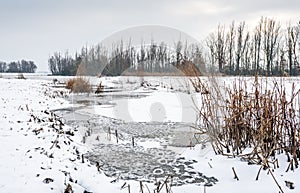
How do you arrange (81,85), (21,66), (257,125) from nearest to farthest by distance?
(257,125) → (81,85) → (21,66)

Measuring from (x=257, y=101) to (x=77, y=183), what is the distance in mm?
2601

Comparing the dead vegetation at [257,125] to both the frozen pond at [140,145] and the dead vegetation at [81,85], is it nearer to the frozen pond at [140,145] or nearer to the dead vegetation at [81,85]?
the frozen pond at [140,145]

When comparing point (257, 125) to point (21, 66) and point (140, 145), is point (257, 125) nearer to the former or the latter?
point (140, 145)

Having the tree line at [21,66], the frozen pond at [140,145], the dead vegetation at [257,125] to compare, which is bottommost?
the frozen pond at [140,145]

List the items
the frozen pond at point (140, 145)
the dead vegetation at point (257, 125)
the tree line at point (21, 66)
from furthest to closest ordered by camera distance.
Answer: the tree line at point (21, 66) → the frozen pond at point (140, 145) → the dead vegetation at point (257, 125)

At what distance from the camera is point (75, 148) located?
4949 mm

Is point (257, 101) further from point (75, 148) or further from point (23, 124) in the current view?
point (23, 124)

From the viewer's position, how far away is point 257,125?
4203 millimetres

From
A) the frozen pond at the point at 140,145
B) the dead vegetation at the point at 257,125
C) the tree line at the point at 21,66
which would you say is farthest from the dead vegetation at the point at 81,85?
the tree line at the point at 21,66

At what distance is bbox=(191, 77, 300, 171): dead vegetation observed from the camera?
12.3 feet

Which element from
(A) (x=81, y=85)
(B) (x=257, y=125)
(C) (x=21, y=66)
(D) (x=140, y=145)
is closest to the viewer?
(B) (x=257, y=125)

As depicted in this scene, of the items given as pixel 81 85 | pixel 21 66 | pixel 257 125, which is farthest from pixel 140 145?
pixel 21 66

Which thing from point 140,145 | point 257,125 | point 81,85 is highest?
point 81,85

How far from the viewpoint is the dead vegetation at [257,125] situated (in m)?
3.74
